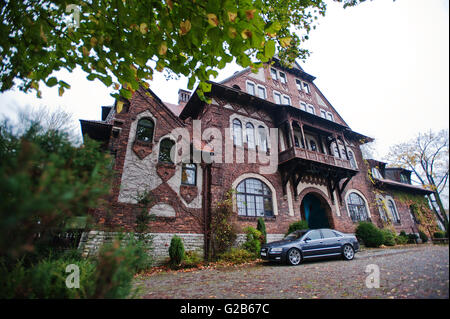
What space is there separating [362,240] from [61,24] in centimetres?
1892

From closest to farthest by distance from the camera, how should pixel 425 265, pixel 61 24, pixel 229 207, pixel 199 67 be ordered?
pixel 425 265, pixel 199 67, pixel 61 24, pixel 229 207

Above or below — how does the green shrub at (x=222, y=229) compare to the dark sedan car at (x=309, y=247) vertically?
above

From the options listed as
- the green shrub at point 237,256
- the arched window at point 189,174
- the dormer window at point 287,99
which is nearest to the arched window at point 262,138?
the dormer window at point 287,99

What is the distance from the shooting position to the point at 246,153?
42.1ft

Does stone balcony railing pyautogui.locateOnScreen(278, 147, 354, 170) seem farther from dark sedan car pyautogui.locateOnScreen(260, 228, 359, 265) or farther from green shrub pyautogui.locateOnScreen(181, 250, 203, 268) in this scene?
green shrub pyautogui.locateOnScreen(181, 250, 203, 268)

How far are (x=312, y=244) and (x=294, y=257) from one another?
1085mm

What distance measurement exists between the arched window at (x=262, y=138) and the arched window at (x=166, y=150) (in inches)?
246

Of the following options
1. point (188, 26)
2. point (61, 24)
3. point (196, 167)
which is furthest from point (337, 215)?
point (61, 24)

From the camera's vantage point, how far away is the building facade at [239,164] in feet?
30.8

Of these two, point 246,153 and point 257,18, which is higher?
point 246,153

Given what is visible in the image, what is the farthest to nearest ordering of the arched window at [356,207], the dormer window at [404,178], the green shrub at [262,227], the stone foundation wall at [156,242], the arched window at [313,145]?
the dormer window at [404,178]
the arched window at [313,145]
the arched window at [356,207]
the green shrub at [262,227]
the stone foundation wall at [156,242]

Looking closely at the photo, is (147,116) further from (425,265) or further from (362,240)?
(362,240)

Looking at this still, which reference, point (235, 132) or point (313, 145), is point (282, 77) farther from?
point (235, 132)

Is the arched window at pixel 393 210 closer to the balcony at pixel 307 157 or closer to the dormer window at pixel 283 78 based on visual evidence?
the balcony at pixel 307 157
